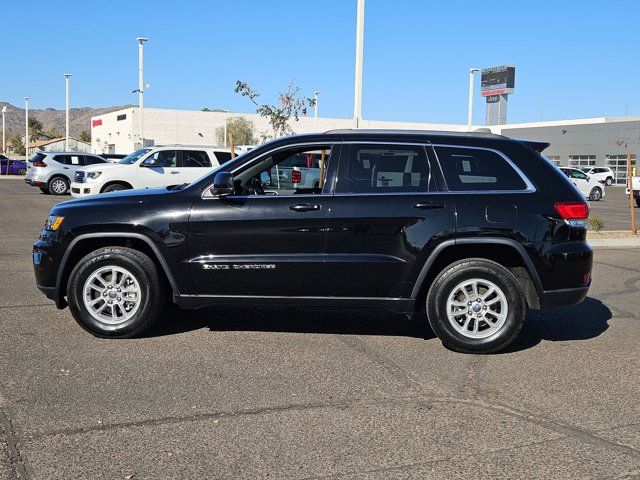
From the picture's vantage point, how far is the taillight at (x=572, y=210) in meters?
6.12

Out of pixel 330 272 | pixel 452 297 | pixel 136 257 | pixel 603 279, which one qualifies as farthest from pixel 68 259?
pixel 603 279

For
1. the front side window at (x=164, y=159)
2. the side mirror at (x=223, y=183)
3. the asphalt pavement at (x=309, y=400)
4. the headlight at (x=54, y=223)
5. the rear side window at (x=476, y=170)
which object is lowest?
the asphalt pavement at (x=309, y=400)

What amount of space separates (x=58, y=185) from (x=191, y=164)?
10077 mm

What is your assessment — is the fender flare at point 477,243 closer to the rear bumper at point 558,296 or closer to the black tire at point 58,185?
the rear bumper at point 558,296

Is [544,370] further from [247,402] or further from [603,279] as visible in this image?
[603,279]

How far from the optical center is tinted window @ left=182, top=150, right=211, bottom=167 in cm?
1916

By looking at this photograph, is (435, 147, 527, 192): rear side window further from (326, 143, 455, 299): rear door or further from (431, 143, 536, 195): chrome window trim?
(326, 143, 455, 299): rear door

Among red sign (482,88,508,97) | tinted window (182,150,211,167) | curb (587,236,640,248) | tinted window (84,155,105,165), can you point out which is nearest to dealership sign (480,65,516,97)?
red sign (482,88,508,97)

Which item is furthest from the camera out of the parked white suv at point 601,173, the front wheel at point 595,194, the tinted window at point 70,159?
the parked white suv at point 601,173

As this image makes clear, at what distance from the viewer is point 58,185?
27.0 m

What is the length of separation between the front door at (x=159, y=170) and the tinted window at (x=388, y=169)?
528 inches

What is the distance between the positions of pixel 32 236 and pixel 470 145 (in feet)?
33.4

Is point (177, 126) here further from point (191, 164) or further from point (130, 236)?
point (130, 236)

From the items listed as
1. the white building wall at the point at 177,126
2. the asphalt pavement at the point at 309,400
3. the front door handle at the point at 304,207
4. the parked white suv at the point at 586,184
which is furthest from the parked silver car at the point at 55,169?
the white building wall at the point at 177,126
